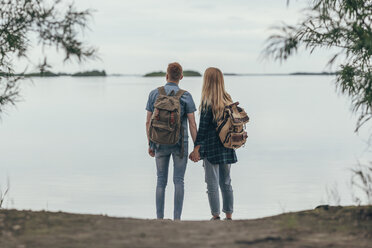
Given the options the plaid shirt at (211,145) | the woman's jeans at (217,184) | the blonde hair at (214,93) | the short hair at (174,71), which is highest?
the short hair at (174,71)

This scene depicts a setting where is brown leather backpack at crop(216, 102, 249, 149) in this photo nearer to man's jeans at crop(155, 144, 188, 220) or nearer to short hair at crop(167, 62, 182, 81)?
man's jeans at crop(155, 144, 188, 220)

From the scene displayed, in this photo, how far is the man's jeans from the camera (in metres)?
9.67

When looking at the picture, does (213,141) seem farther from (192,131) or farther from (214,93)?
(214,93)

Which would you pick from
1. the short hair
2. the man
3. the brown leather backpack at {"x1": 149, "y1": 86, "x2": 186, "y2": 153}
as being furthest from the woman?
the short hair

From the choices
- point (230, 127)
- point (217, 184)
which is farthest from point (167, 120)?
point (217, 184)

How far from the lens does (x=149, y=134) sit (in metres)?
9.77

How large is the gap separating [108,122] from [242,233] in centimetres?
4865

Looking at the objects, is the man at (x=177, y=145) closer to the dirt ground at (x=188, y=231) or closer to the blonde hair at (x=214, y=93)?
the blonde hair at (x=214, y=93)

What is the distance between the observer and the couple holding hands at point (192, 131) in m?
9.46

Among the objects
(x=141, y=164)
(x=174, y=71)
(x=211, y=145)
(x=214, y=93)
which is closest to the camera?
(x=214, y=93)

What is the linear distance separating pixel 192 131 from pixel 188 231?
7.44ft

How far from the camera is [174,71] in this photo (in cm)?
970

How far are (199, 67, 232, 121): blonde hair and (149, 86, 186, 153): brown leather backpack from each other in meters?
0.38

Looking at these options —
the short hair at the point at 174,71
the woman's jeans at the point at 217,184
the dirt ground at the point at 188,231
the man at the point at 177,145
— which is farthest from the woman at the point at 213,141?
the dirt ground at the point at 188,231
